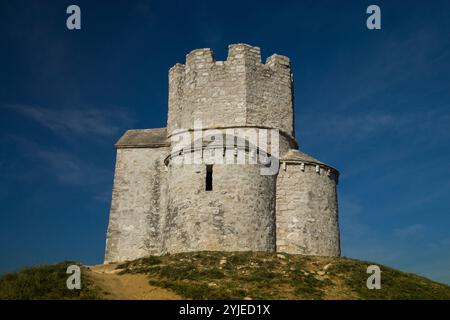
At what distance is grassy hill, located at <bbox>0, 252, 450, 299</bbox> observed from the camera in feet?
50.8

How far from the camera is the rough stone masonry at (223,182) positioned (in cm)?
2227

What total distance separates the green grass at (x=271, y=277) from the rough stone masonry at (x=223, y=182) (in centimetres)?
188

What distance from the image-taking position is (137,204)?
86.5 ft

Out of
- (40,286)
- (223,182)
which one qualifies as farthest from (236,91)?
(40,286)

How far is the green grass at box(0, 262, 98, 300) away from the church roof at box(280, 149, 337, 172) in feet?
40.1

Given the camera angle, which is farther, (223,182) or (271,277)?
(223,182)

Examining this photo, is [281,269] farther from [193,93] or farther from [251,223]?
[193,93]

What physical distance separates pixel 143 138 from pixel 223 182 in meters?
7.93

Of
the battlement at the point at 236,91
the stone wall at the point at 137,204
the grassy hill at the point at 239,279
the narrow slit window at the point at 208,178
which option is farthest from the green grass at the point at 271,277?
the battlement at the point at 236,91

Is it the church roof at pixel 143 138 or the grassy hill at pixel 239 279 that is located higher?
the church roof at pixel 143 138

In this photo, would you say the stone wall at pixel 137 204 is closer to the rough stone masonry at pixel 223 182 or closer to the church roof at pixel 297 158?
the rough stone masonry at pixel 223 182

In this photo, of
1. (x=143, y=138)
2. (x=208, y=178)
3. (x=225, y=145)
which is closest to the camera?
(x=225, y=145)

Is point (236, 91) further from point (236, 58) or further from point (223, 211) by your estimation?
point (223, 211)
